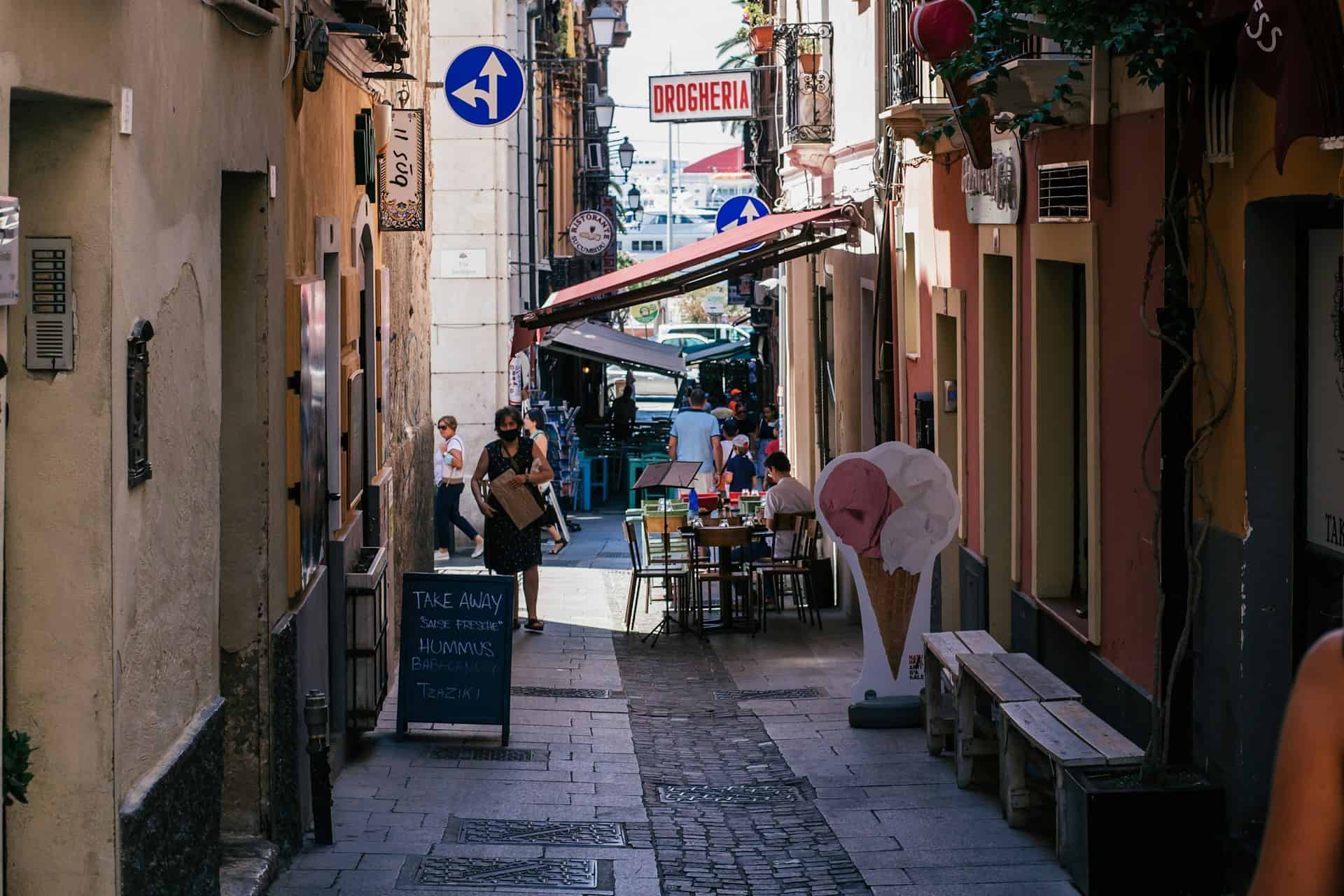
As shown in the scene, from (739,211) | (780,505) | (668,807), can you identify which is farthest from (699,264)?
(739,211)

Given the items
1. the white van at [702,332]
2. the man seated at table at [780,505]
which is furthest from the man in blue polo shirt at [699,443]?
the white van at [702,332]

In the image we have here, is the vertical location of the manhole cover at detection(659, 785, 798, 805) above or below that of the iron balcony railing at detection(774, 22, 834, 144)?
below

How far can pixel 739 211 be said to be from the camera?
26.4m

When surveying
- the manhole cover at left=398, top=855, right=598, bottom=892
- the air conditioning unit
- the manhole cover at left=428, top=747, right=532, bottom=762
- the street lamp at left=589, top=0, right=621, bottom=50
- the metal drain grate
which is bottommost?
the manhole cover at left=398, top=855, right=598, bottom=892

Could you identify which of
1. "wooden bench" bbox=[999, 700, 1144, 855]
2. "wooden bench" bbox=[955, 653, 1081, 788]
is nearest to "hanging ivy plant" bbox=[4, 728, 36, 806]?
"wooden bench" bbox=[999, 700, 1144, 855]

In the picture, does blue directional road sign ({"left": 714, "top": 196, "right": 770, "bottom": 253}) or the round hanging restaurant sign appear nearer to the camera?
blue directional road sign ({"left": 714, "top": 196, "right": 770, "bottom": 253})

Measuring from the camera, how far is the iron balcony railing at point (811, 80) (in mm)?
19109

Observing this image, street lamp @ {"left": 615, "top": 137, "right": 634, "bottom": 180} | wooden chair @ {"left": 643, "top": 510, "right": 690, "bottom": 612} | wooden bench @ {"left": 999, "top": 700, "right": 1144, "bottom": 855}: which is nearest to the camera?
wooden bench @ {"left": 999, "top": 700, "right": 1144, "bottom": 855}

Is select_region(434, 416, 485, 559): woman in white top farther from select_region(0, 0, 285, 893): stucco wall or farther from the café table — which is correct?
select_region(0, 0, 285, 893): stucco wall

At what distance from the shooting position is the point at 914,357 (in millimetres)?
13969

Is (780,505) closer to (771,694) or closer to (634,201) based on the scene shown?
(771,694)

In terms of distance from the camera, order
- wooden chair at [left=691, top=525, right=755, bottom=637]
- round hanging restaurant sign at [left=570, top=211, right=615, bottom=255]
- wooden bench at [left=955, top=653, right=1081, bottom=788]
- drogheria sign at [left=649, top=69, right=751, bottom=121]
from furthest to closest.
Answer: round hanging restaurant sign at [left=570, top=211, right=615, bottom=255] → drogheria sign at [left=649, top=69, right=751, bottom=121] → wooden chair at [left=691, top=525, right=755, bottom=637] → wooden bench at [left=955, top=653, right=1081, bottom=788]

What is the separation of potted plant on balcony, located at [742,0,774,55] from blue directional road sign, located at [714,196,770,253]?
7.20 feet

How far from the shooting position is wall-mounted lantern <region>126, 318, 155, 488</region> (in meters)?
5.25
